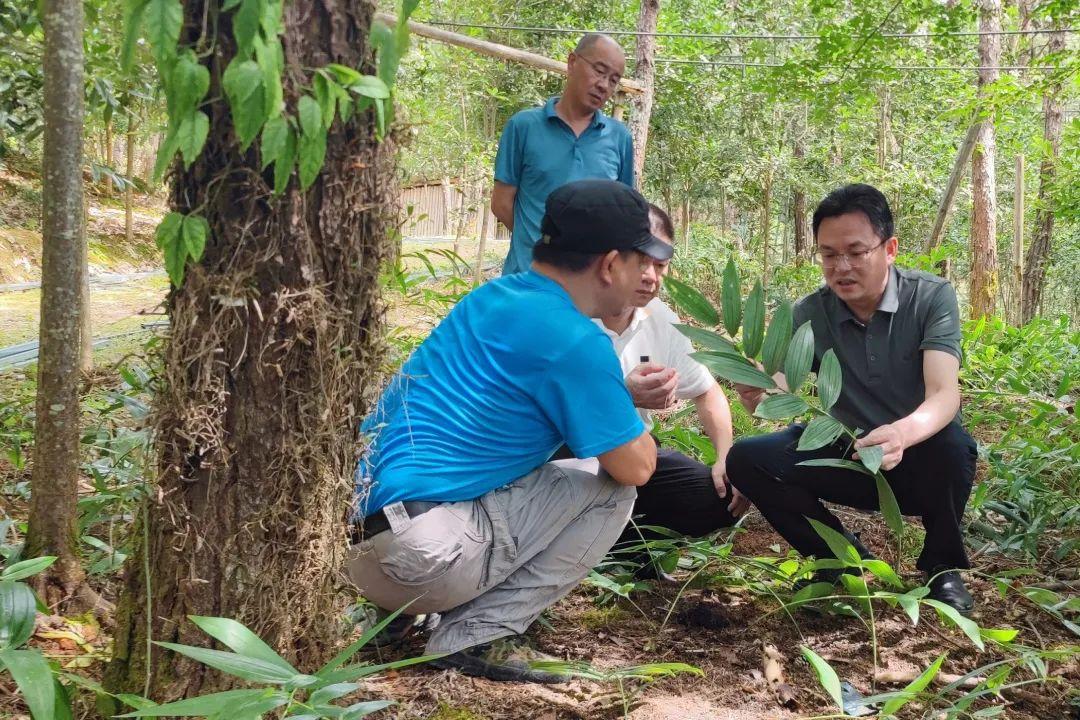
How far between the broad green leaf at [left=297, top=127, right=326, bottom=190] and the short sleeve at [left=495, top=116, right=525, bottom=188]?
219cm

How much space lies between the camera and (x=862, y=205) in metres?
2.54

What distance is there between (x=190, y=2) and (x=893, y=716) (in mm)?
1894

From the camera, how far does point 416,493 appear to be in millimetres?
1985

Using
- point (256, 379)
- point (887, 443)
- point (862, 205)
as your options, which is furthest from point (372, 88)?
A: point (862, 205)

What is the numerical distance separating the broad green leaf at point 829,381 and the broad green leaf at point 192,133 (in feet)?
4.75

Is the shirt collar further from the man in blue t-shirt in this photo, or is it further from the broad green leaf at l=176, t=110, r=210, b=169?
the broad green leaf at l=176, t=110, r=210, b=169

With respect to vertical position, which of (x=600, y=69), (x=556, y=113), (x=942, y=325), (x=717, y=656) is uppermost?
(x=600, y=69)

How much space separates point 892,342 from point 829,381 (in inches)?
25.3

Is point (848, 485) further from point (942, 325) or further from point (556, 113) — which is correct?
point (556, 113)

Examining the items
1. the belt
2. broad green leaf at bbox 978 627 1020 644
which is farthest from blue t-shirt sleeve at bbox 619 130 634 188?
broad green leaf at bbox 978 627 1020 644

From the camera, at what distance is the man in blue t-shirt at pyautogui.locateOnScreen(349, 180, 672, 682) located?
1954mm

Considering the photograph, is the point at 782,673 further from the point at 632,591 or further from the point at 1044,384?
the point at 1044,384

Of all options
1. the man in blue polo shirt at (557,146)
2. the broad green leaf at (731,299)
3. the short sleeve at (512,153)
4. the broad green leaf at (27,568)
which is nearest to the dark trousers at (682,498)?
the broad green leaf at (731,299)

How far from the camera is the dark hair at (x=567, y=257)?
81.7 inches
